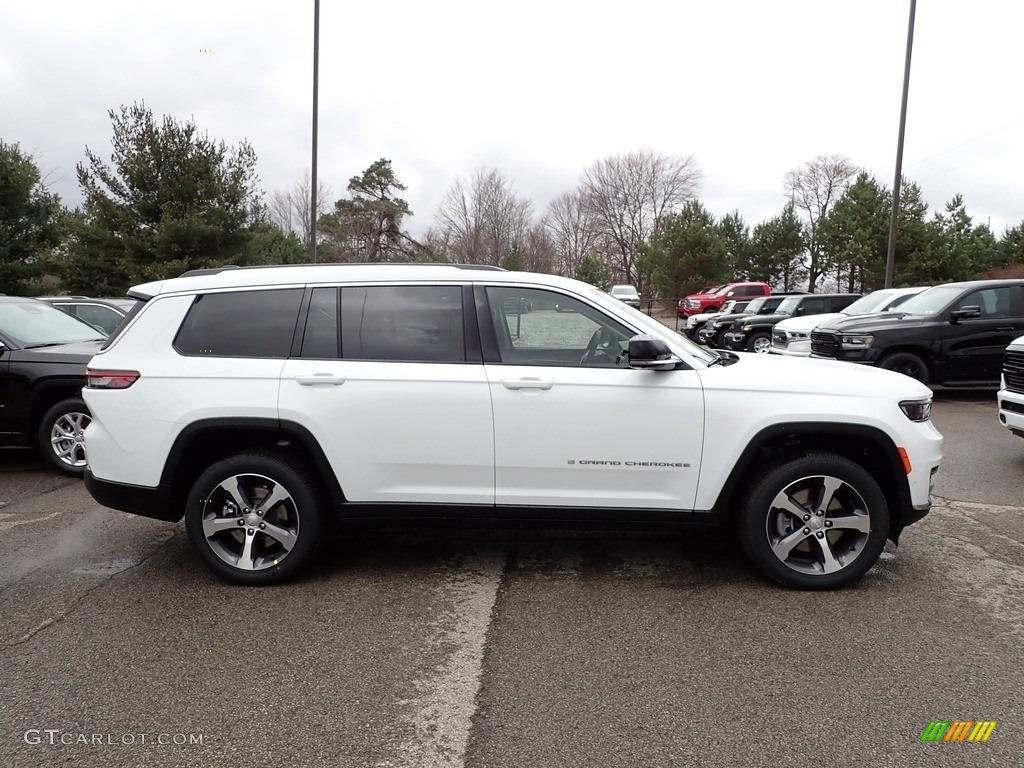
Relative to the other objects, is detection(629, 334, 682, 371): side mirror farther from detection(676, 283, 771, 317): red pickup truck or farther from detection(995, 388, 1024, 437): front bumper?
detection(676, 283, 771, 317): red pickup truck

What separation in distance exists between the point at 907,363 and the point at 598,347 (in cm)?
860

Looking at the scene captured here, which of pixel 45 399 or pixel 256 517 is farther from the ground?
pixel 45 399

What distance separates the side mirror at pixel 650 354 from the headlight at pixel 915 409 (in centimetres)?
124

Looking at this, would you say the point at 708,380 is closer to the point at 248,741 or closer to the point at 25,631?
the point at 248,741

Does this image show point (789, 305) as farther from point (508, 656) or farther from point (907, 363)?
point (508, 656)

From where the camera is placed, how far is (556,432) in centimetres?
394

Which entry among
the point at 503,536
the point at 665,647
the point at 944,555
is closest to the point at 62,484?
the point at 503,536

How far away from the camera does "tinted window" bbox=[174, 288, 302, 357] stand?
4.15 meters

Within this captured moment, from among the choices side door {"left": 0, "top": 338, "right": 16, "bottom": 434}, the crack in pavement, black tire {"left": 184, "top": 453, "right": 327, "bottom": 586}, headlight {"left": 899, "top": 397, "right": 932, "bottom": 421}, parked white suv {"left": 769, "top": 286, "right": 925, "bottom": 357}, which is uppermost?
parked white suv {"left": 769, "top": 286, "right": 925, "bottom": 357}

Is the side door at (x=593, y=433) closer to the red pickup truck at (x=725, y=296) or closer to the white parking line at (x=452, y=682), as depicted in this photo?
the white parking line at (x=452, y=682)

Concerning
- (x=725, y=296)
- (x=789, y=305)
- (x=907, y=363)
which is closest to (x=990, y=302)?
(x=907, y=363)

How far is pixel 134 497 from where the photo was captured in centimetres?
415

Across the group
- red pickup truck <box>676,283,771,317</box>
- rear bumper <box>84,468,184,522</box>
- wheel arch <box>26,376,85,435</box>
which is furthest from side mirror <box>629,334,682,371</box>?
red pickup truck <box>676,283,771,317</box>

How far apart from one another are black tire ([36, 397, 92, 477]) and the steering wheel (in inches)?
200
